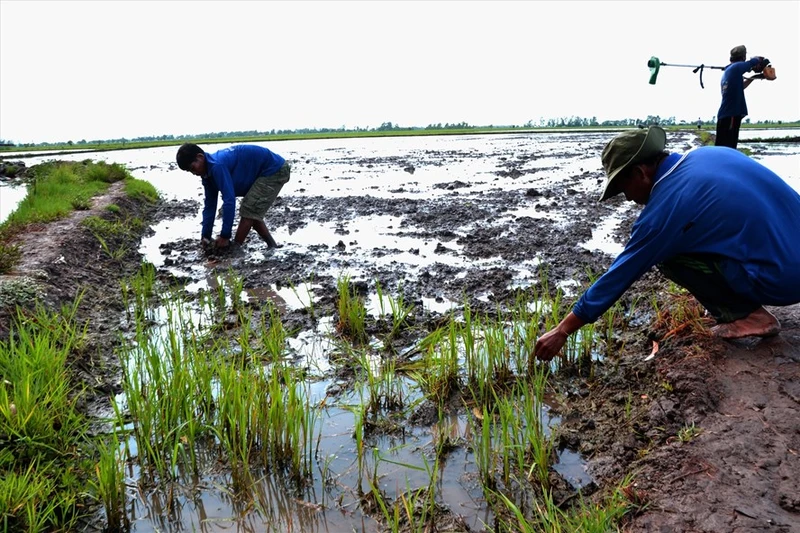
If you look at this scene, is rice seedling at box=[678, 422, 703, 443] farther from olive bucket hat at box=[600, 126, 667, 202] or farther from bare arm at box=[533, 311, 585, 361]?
olive bucket hat at box=[600, 126, 667, 202]

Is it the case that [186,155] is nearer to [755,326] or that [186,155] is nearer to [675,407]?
[675,407]

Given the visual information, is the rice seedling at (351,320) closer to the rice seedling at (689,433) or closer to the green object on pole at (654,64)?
the rice seedling at (689,433)

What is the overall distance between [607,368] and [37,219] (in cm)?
765

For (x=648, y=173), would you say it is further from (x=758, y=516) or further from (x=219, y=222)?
(x=219, y=222)

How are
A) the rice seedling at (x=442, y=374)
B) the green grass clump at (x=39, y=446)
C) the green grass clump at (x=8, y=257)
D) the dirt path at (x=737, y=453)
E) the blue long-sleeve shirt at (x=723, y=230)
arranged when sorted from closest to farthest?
the dirt path at (x=737, y=453) → the green grass clump at (x=39, y=446) → the blue long-sleeve shirt at (x=723, y=230) → the rice seedling at (x=442, y=374) → the green grass clump at (x=8, y=257)

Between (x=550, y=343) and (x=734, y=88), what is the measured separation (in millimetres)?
6202

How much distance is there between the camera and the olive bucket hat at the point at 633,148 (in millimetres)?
2590

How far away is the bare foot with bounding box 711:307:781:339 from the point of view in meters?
2.68

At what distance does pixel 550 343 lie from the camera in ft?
8.71

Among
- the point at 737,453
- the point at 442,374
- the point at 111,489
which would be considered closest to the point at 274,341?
the point at 442,374

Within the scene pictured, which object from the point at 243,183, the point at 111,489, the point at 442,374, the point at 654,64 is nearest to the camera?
the point at 111,489

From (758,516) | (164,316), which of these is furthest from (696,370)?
(164,316)

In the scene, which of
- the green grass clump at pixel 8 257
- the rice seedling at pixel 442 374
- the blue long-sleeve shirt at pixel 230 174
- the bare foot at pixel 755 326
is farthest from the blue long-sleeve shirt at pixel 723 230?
the green grass clump at pixel 8 257

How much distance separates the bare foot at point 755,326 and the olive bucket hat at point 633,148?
98 centimetres
